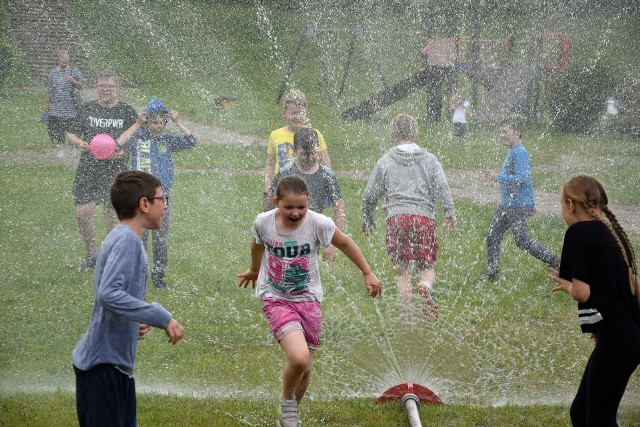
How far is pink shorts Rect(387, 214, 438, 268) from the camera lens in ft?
18.8

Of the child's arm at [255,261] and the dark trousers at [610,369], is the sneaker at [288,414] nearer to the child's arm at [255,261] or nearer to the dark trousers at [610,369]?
the child's arm at [255,261]

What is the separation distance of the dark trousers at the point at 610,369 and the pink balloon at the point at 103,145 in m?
4.62

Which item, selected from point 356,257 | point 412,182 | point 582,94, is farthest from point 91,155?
point 582,94

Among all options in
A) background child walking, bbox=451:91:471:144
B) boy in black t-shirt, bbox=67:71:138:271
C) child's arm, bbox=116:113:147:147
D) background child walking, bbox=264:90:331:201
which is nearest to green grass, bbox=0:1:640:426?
background child walking, bbox=451:91:471:144

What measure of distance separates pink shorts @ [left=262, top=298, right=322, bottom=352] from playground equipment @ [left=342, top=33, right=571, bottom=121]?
7.73 metres

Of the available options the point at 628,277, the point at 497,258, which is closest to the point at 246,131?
the point at 497,258

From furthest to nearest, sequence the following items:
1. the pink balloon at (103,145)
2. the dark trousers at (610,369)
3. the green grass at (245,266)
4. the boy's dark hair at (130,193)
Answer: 1. the pink balloon at (103,145)
2. the green grass at (245,266)
3. the dark trousers at (610,369)
4. the boy's dark hair at (130,193)

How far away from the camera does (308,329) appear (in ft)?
13.8

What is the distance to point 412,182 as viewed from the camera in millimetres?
5785

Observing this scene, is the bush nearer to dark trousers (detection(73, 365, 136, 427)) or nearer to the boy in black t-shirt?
the boy in black t-shirt

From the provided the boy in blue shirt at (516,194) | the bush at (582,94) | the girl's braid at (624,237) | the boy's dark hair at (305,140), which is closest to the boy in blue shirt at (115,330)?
the girl's braid at (624,237)

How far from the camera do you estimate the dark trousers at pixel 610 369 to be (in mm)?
3500

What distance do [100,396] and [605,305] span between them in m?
2.08

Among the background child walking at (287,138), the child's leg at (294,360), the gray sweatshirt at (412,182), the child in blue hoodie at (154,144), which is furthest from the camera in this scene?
the child in blue hoodie at (154,144)
